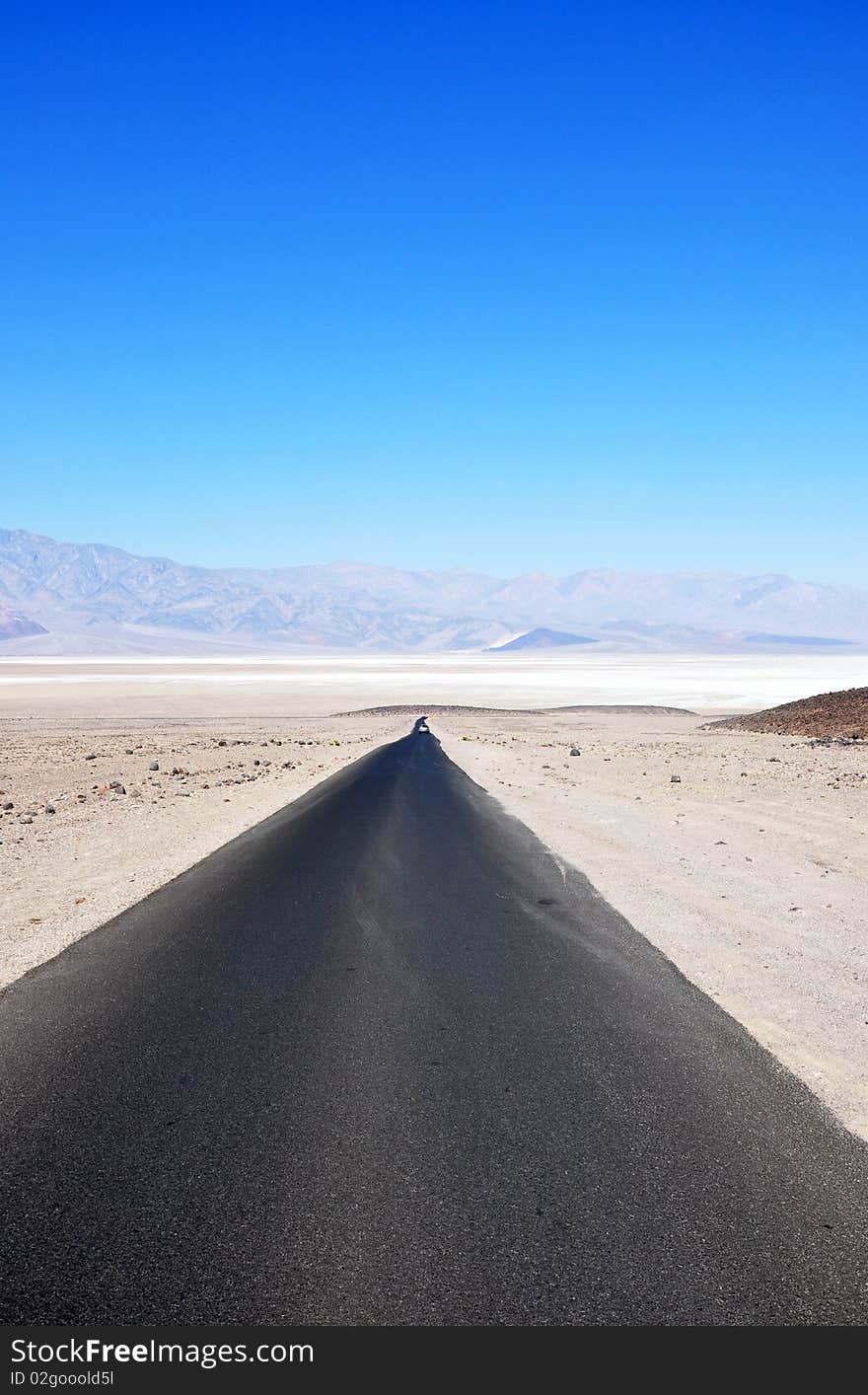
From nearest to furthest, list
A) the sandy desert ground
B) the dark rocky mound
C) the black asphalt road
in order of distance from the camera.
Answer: the black asphalt road → the sandy desert ground → the dark rocky mound

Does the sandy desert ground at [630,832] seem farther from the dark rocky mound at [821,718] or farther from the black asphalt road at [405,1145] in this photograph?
the dark rocky mound at [821,718]

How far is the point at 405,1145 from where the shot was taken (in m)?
4.89

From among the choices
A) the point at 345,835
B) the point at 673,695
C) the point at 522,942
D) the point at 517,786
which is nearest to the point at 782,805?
the point at 517,786

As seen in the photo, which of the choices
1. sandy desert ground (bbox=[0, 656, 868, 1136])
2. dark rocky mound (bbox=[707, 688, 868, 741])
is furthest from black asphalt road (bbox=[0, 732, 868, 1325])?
dark rocky mound (bbox=[707, 688, 868, 741])

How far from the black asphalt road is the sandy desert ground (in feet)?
2.38

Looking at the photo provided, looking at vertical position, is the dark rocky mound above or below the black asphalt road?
above

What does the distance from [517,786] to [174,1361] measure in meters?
23.7

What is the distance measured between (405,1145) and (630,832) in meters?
13.8

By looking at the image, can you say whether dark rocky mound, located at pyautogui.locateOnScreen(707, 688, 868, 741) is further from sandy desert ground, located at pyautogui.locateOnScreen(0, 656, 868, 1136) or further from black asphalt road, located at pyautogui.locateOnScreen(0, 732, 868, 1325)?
black asphalt road, located at pyautogui.locateOnScreen(0, 732, 868, 1325)

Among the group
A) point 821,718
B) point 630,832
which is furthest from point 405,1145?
point 821,718

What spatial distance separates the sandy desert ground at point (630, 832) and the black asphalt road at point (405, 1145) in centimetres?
72

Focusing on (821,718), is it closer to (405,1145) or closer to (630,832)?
(630,832)

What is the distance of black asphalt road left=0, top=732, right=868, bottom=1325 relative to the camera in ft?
12.3

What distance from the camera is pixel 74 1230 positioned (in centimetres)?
410
